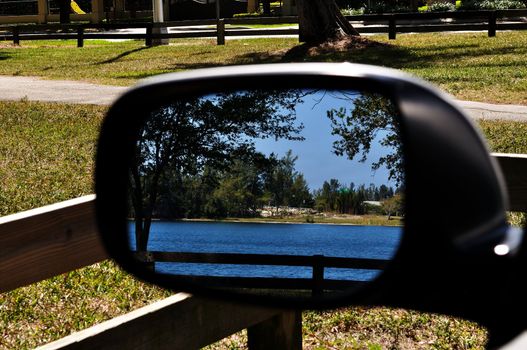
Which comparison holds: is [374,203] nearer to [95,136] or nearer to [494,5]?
[95,136]

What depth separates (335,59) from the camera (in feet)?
86.1

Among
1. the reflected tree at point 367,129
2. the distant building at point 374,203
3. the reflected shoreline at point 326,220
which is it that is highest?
the reflected tree at point 367,129

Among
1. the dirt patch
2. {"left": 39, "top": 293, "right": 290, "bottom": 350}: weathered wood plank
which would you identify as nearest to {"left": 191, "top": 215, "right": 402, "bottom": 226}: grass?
{"left": 39, "top": 293, "right": 290, "bottom": 350}: weathered wood plank

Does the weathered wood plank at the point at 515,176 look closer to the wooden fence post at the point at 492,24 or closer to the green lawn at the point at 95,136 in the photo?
the green lawn at the point at 95,136

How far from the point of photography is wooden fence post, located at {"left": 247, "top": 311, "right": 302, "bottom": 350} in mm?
4000

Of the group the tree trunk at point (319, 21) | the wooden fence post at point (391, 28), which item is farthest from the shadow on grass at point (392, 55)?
the wooden fence post at point (391, 28)

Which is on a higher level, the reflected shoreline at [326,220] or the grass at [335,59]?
the reflected shoreline at [326,220]

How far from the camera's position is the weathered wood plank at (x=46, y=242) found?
3.69 metres

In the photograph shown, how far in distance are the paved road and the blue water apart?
13.5m

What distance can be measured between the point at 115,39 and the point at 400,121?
40474mm

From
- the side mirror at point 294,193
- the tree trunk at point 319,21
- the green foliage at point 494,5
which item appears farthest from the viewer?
the green foliage at point 494,5

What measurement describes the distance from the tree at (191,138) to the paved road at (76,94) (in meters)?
13.4

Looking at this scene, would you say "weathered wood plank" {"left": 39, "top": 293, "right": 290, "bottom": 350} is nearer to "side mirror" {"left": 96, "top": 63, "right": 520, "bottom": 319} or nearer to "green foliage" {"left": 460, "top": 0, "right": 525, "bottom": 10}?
"side mirror" {"left": 96, "top": 63, "right": 520, "bottom": 319}

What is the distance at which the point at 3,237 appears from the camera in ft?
11.9
